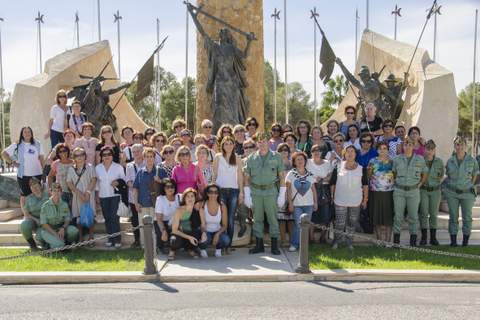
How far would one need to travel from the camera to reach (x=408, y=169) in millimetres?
7207

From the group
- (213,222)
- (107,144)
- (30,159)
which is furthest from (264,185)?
(30,159)

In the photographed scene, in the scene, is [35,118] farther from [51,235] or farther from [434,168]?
[434,168]

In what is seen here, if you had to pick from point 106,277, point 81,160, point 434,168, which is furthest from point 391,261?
point 81,160

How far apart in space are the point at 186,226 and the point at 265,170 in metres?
1.34

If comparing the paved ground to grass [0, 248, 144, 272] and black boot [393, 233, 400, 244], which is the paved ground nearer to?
grass [0, 248, 144, 272]

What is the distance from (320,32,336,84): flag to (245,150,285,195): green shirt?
5338 millimetres

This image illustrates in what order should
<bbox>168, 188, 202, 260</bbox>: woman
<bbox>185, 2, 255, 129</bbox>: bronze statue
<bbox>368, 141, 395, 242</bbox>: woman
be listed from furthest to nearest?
<bbox>185, 2, 255, 129</bbox>: bronze statue
<bbox>368, 141, 395, 242</bbox>: woman
<bbox>168, 188, 202, 260</bbox>: woman

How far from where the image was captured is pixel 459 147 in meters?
7.50

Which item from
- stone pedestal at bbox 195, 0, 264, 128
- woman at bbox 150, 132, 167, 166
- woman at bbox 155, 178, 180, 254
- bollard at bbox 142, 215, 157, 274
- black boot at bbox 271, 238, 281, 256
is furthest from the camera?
stone pedestal at bbox 195, 0, 264, 128

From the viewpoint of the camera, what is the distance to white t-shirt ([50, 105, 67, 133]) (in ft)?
30.6

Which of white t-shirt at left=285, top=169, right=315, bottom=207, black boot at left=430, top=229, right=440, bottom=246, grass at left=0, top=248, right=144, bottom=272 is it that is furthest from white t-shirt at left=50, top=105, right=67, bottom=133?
black boot at left=430, top=229, right=440, bottom=246

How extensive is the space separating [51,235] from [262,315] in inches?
153

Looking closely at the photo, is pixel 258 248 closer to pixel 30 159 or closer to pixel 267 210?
pixel 267 210

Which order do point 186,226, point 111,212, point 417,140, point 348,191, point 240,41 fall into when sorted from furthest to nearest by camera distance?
1. point 240,41
2. point 417,140
3. point 111,212
4. point 348,191
5. point 186,226
